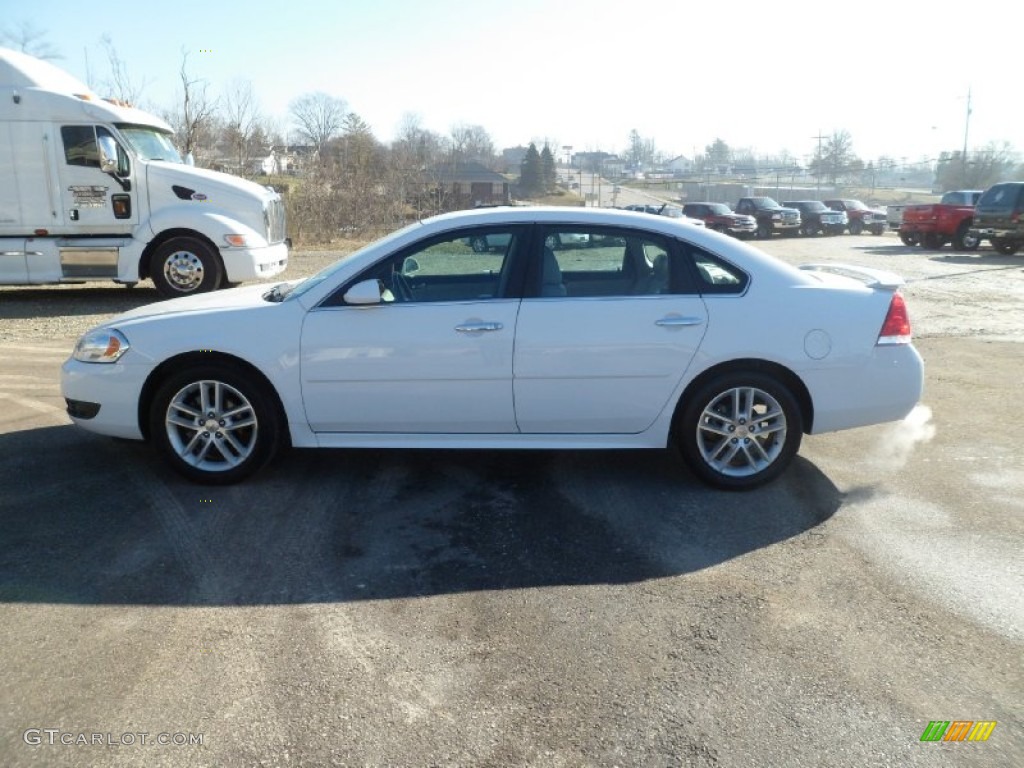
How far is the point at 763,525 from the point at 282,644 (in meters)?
2.56

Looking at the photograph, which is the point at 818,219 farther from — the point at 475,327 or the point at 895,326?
the point at 475,327

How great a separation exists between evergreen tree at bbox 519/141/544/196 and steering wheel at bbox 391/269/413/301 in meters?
53.4

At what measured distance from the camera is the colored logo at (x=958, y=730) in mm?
2766

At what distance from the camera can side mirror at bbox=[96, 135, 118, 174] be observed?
11.5m

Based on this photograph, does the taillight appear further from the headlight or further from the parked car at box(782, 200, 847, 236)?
the parked car at box(782, 200, 847, 236)

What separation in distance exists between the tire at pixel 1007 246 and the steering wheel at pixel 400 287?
23234 millimetres

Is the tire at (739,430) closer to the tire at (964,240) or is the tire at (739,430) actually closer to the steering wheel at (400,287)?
the steering wheel at (400,287)

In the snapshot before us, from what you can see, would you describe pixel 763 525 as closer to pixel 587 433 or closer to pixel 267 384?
pixel 587 433

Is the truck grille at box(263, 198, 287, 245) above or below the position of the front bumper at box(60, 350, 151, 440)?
above

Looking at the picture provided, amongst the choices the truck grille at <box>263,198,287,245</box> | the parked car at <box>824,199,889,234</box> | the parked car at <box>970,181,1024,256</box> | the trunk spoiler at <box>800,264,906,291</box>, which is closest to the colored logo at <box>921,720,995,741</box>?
the trunk spoiler at <box>800,264,906,291</box>

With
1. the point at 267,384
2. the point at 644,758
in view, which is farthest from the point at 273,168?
the point at 644,758

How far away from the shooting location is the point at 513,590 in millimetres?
3730

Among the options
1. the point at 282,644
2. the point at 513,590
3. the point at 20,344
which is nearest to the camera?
the point at 282,644

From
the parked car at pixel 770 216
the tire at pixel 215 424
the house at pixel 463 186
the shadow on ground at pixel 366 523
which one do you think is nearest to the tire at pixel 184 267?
the shadow on ground at pixel 366 523
